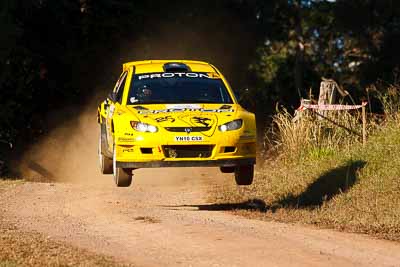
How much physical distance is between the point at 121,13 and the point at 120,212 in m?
13.0

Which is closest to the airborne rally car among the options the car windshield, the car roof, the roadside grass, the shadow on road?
the car windshield

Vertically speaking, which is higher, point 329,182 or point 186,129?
point 186,129

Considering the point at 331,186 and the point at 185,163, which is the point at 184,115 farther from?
the point at 331,186

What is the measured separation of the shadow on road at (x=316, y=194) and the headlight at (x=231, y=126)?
1532 millimetres

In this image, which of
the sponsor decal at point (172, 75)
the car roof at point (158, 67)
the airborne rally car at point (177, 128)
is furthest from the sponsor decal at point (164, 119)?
the car roof at point (158, 67)

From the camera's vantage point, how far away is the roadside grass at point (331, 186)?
14.0 m

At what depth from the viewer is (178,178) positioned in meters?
20.2

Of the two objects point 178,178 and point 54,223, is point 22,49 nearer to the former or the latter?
point 178,178

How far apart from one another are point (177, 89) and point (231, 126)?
146cm

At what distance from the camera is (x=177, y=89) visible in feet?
Answer: 50.7

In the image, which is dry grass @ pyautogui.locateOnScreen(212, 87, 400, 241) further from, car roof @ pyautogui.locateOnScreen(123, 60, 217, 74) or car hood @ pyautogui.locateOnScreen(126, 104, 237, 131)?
car roof @ pyautogui.locateOnScreen(123, 60, 217, 74)

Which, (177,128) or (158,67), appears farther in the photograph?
(158,67)

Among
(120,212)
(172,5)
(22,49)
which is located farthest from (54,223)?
(172,5)

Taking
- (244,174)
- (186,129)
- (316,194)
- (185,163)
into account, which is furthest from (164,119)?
(316,194)
